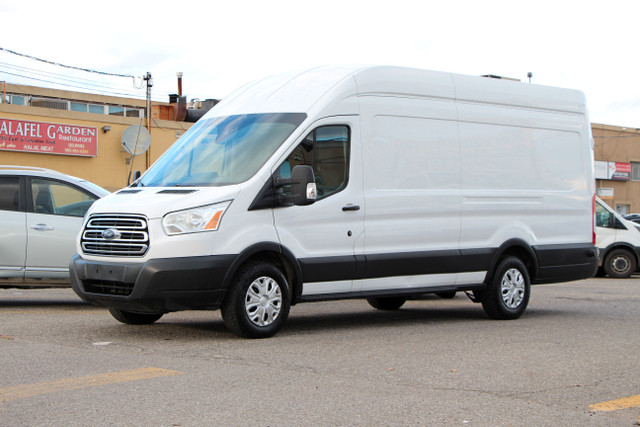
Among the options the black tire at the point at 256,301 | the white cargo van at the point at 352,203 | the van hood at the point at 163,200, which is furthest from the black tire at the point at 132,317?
the black tire at the point at 256,301

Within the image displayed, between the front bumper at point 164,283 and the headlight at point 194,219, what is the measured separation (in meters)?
0.26

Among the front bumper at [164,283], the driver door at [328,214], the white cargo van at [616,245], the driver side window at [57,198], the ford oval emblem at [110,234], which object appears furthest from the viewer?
the white cargo van at [616,245]

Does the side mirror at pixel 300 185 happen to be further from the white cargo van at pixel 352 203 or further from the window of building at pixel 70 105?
the window of building at pixel 70 105

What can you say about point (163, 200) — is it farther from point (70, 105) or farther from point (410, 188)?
Result: point (70, 105)

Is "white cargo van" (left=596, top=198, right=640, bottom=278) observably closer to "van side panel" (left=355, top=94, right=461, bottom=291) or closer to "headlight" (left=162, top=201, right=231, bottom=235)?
"van side panel" (left=355, top=94, right=461, bottom=291)

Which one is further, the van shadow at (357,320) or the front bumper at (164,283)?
the van shadow at (357,320)

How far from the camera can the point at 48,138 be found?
2880cm

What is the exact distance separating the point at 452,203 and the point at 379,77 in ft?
5.48

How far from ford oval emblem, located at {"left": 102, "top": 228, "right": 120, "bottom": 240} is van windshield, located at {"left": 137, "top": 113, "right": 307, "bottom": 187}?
2.72 ft

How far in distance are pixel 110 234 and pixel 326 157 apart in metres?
2.29

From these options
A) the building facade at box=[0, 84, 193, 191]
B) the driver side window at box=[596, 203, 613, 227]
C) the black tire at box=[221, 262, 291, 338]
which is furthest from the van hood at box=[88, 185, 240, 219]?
the building facade at box=[0, 84, 193, 191]

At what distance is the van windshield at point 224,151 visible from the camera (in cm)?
870

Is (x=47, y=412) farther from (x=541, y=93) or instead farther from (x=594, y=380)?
(x=541, y=93)

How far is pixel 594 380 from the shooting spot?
679 centimetres
